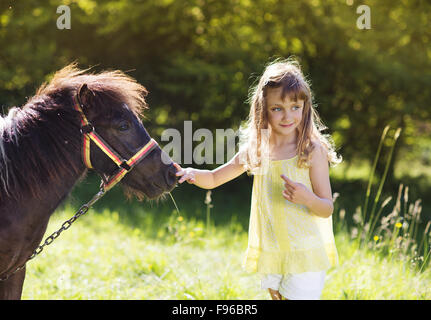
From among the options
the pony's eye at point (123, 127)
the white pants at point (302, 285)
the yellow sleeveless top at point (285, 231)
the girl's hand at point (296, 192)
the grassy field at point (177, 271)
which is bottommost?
the grassy field at point (177, 271)

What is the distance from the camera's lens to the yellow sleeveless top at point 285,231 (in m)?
2.35

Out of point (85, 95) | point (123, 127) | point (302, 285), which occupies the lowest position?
point (302, 285)

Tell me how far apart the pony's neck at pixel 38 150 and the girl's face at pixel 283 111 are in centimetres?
111

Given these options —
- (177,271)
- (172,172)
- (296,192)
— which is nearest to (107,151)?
(172,172)

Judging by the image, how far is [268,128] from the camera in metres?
2.47

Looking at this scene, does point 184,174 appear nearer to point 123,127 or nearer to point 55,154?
point 123,127

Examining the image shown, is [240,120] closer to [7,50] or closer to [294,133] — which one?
[7,50]

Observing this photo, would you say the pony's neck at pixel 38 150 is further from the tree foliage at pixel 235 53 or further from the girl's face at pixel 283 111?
the tree foliage at pixel 235 53

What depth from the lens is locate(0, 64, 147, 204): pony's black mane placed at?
7.40 feet

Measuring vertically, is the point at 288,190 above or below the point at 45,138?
below

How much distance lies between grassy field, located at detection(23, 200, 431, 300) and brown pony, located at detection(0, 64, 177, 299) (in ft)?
0.77

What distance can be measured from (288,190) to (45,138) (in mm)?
1374

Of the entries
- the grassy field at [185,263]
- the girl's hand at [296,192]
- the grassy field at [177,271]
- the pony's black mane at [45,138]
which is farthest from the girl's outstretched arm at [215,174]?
the grassy field at [177,271]

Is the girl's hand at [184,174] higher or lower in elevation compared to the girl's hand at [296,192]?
higher
